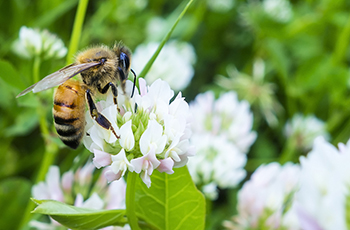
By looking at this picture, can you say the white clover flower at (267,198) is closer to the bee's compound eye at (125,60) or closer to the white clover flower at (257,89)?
the bee's compound eye at (125,60)

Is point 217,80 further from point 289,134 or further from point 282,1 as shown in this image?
point 282,1

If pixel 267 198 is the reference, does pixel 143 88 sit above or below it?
above

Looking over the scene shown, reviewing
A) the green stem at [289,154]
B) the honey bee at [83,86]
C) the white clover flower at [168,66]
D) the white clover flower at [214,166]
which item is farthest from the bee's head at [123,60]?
the green stem at [289,154]

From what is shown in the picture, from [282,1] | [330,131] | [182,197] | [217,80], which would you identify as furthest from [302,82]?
[182,197]

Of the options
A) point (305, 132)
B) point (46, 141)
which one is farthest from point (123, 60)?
point (305, 132)

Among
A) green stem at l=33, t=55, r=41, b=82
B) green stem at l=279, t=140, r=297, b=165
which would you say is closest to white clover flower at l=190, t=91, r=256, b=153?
green stem at l=279, t=140, r=297, b=165

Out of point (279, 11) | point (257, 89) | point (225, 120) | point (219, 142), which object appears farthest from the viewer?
point (279, 11)

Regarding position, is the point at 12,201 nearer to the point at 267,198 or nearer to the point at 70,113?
the point at 70,113
